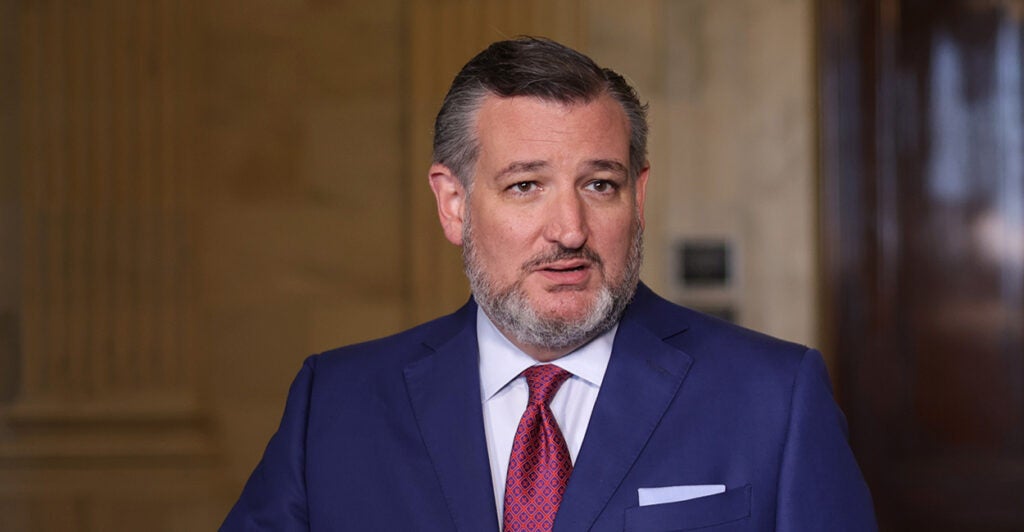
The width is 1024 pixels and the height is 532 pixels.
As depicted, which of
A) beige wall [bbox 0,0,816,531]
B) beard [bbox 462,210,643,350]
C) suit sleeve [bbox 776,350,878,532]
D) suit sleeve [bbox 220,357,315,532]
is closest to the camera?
suit sleeve [bbox 776,350,878,532]

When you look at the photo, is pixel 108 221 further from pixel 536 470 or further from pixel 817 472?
pixel 817 472

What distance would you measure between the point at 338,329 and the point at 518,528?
2650 mm

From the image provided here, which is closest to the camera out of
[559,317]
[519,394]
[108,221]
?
[559,317]

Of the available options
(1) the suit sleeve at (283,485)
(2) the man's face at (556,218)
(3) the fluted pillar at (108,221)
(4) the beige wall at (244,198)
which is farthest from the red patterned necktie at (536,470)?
(3) the fluted pillar at (108,221)

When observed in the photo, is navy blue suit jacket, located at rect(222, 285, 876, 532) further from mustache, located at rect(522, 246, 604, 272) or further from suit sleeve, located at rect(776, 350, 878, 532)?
mustache, located at rect(522, 246, 604, 272)

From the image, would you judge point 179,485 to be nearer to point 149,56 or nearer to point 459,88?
point 149,56

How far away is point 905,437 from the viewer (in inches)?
185

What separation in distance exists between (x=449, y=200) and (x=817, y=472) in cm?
81

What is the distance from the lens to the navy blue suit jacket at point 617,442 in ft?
6.48

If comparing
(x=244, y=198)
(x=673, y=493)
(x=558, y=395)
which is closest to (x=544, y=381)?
(x=558, y=395)

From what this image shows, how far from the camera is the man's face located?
2027mm

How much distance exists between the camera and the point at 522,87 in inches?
82.5

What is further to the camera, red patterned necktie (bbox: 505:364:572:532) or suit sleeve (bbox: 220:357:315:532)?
suit sleeve (bbox: 220:357:315:532)

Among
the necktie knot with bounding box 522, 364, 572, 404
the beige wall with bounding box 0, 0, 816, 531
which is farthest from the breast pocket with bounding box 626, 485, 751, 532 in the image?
the beige wall with bounding box 0, 0, 816, 531
